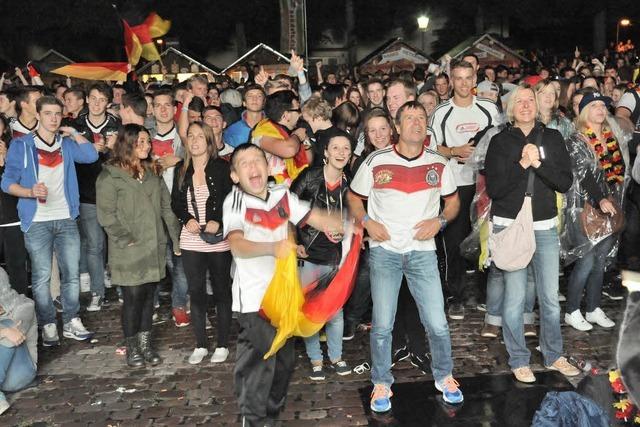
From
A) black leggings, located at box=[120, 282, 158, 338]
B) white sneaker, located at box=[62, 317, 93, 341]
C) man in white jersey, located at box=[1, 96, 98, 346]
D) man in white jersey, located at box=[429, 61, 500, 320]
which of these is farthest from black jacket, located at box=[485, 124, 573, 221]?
white sneaker, located at box=[62, 317, 93, 341]

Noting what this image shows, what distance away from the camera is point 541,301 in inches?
210

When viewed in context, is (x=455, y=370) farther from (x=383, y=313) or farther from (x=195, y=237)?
(x=195, y=237)

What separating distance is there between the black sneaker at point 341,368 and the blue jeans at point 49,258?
2717 millimetres

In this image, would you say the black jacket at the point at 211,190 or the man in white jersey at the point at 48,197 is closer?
the black jacket at the point at 211,190

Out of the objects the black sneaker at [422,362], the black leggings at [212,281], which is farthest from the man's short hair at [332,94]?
the black sneaker at [422,362]

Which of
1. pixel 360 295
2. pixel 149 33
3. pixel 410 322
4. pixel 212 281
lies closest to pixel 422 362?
pixel 410 322

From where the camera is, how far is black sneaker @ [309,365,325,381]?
561 centimetres

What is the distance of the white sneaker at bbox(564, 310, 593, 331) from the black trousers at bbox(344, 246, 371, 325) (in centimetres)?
195

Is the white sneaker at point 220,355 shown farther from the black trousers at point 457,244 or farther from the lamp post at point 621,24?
the lamp post at point 621,24

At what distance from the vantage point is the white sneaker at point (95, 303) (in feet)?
24.7

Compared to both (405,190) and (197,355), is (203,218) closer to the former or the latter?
(197,355)

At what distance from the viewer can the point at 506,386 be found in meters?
5.28

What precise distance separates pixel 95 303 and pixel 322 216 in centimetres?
377

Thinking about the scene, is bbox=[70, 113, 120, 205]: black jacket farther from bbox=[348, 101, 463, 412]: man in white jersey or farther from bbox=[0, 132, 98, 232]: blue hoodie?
bbox=[348, 101, 463, 412]: man in white jersey
